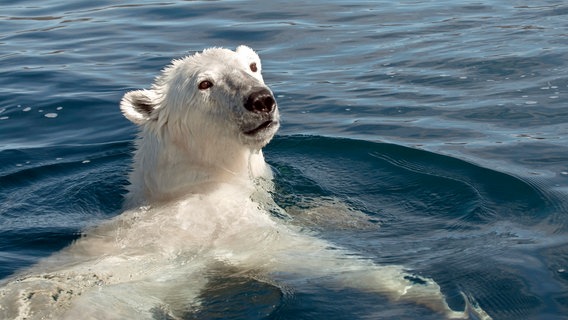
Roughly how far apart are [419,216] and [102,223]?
8.38ft

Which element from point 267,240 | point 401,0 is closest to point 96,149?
point 267,240

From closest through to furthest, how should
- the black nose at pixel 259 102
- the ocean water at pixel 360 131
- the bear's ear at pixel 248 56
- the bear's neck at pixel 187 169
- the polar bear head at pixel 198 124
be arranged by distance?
the ocean water at pixel 360 131 → the black nose at pixel 259 102 → the polar bear head at pixel 198 124 → the bear's neck at pixel 187 169 → the bear's ear at pixel 248 56

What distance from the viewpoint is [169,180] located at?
24.8 feet

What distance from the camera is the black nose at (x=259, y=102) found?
7.15 m

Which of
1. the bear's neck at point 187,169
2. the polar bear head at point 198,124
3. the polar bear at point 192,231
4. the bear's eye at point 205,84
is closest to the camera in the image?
the polar bear at point 192,231

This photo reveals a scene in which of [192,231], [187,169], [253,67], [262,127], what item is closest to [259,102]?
[262,127]

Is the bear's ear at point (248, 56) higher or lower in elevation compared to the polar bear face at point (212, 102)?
higher

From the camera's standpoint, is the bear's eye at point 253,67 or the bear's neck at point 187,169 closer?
the bear's neck at point 187,169

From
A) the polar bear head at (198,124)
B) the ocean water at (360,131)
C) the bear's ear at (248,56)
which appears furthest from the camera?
the bear's ear at (248,56)

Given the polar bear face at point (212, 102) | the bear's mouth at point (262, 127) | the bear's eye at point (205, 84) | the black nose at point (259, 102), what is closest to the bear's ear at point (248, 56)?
the polar bear face at point (212, 102)

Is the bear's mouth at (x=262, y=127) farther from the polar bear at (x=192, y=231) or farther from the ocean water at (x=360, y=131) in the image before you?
the ocean water at (x=360, y=131)

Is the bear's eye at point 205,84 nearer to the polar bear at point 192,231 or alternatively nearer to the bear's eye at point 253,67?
the polar bear at point 192,231

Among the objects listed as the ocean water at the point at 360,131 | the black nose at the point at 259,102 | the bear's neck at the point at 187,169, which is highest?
the black nose at the point at 259,102

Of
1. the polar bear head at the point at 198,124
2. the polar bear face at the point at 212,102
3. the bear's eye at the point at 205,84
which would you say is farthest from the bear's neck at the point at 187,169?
the bear's eye at the point at 205,84
